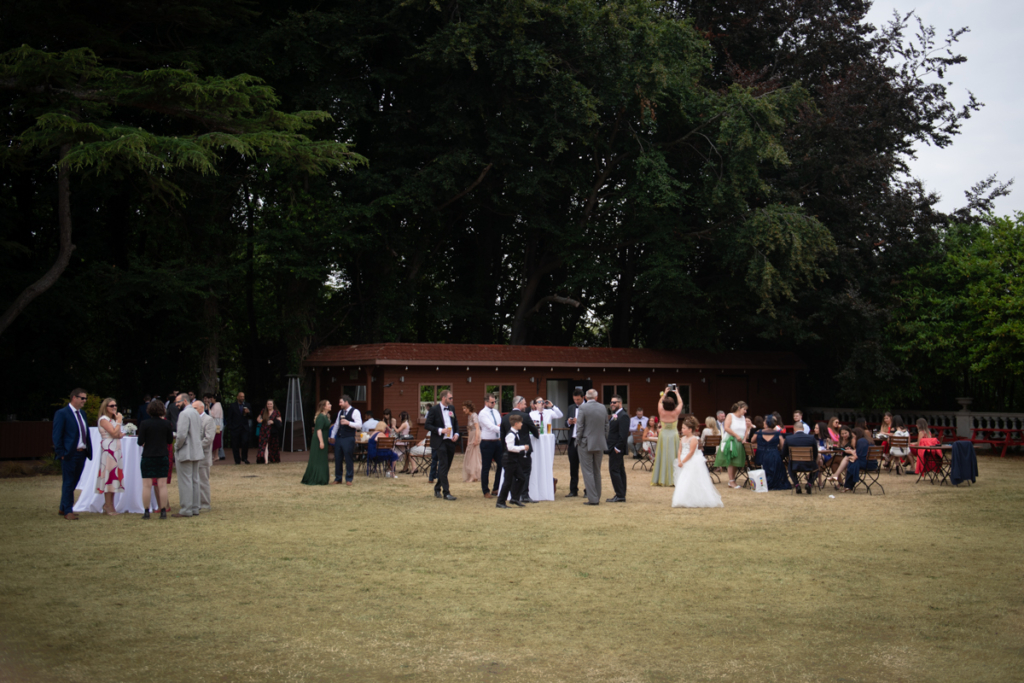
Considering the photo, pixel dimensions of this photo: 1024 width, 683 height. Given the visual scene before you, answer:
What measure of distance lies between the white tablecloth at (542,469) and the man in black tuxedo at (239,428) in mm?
9287

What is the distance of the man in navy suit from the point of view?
11117 mm

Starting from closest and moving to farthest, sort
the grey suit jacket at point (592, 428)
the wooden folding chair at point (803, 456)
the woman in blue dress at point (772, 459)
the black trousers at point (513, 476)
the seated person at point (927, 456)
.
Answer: the black trousers at point (513, 476), the grey suit jacket at point (592, 428), the wooden folding chair at point (803, 456), the woman in blue dress at point (772, 459), the seated person at point (927, 456)

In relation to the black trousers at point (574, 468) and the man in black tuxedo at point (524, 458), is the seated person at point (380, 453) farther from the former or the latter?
the man in black tuxedo at point (524, 458)

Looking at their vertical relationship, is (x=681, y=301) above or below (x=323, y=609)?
above

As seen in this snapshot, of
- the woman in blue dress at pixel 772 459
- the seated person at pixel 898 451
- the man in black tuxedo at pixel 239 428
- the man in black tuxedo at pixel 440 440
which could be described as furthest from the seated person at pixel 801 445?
the man in black tuxedo at pixel 239 428

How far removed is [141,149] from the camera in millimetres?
18734

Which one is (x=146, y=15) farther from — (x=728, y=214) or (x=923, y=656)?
(x=923, y=656)

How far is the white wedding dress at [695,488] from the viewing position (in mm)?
12836

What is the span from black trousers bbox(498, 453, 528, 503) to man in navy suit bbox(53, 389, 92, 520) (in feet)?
17.5

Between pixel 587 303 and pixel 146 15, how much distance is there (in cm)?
1951

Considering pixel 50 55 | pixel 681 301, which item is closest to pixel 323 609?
pixel 50 55

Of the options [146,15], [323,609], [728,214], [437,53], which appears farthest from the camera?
[728,214]

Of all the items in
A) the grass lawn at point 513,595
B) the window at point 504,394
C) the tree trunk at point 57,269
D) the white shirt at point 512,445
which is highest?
the tree trunk at point 57,269

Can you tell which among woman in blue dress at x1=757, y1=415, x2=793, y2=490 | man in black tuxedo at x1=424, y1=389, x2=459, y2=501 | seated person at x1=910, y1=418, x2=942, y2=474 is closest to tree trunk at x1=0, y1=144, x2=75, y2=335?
man in black tuxedo at x1=424, y1=389, x2=459, y2=501
